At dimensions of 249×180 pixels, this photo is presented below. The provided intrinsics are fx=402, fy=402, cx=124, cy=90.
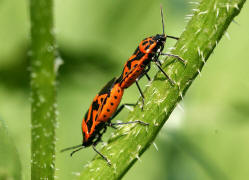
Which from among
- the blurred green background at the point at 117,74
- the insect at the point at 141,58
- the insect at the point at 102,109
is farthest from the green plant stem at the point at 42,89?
the blurred green background at the point at 117,74

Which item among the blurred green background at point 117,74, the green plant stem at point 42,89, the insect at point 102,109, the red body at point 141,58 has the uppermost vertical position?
the green plant stem at point 42,89

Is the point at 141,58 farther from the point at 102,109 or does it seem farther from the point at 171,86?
the point at 171,86

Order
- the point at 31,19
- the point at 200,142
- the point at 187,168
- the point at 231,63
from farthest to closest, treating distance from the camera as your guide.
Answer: the point at 231,63 < the point at 200,142 < the point at 187,168 < the point at 31,19

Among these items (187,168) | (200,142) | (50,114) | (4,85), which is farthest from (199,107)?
(50,114)

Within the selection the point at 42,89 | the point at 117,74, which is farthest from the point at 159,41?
the point at 117,74

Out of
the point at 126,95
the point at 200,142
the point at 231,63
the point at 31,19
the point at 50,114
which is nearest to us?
the point at 31,19

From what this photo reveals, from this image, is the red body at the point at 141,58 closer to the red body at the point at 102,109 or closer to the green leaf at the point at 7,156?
the red body at the point at 102,109

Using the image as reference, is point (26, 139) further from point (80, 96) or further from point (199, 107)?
point (199, 107)
